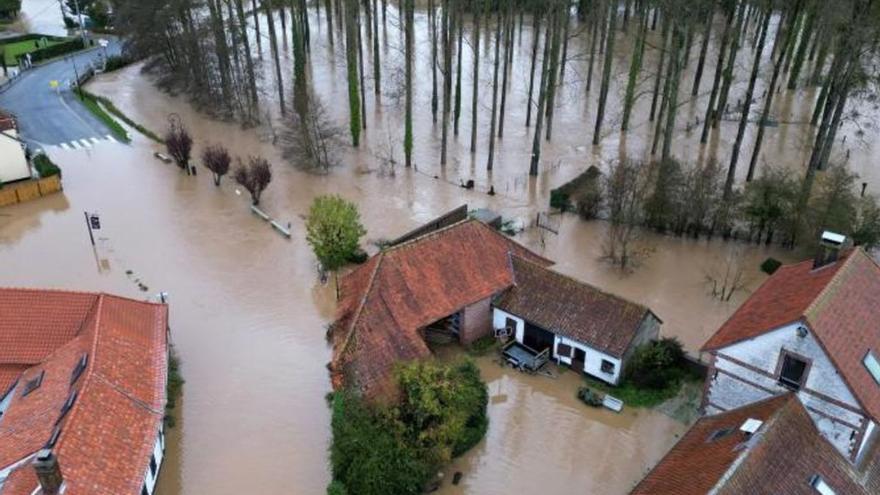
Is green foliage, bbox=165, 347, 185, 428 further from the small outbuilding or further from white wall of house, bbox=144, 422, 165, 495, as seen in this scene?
the small outbuilding

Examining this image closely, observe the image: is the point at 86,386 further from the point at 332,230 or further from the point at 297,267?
the point at 297,267

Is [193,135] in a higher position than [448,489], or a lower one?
higher

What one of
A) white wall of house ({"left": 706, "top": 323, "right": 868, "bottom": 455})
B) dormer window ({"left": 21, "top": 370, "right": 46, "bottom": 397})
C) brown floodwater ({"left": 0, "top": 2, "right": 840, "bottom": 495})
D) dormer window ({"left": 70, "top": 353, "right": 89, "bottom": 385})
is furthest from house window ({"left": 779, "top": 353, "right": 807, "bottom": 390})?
dormer window ({"left": 21, "top": 370, "right": 46, "bottom": 397})

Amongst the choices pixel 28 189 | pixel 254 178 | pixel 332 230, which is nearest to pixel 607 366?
pixel 332 230

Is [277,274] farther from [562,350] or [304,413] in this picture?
[562,350]

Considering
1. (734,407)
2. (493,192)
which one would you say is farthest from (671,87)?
(734,407)
